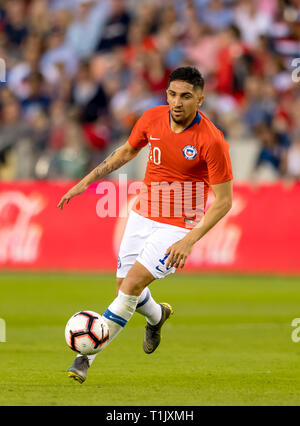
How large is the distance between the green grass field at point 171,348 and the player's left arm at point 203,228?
1.01m

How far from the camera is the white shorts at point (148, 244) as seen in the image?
7809 mm

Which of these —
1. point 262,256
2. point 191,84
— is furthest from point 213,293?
point 191,84

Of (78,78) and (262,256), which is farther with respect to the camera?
(78,78)

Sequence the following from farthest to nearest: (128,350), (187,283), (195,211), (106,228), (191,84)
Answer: (106,228) → (187,283) → (128,350) → (195,211) → (191,84)

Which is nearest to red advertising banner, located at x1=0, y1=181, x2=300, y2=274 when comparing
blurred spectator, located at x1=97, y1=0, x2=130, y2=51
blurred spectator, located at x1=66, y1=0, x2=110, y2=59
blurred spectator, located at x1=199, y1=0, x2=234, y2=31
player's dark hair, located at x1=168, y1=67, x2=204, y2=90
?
blurred spectator, located at x1=199, y1=0, x2=234, y2=31

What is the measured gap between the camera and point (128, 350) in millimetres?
9570

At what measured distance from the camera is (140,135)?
27.2ft

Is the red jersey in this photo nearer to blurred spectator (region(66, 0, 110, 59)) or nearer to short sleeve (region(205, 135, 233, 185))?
short sleeve (region(205, 135, 233, 185))

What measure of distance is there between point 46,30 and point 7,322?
39.5ft

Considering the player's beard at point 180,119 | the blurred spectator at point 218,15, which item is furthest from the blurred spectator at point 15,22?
the player's beard at point 180,119

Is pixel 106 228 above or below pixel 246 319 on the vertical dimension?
above

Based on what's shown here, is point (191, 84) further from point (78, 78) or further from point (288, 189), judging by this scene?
point (78, 78)

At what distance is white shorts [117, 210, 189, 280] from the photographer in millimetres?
7809

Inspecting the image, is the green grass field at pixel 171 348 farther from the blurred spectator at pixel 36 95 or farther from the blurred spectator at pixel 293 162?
the blurred spectator at pixel 36 95
